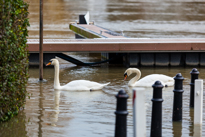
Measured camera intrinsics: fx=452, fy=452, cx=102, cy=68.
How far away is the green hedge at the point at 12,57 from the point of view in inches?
287

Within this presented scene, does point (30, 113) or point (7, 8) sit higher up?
point (7, 8)

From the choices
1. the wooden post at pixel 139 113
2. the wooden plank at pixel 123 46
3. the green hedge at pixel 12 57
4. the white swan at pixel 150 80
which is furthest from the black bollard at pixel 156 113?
the wooden plank at pixel 123 46

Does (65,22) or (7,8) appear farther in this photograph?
(65,22)

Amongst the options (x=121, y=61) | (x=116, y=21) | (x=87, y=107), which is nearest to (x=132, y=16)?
(x=116, y=21)

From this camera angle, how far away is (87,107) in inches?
360

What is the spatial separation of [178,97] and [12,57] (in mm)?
2878

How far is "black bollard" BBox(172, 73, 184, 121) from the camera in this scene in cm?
750

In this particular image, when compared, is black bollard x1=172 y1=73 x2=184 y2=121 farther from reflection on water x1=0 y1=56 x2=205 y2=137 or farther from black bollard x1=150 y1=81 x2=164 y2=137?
black bollard x1=150 y1=81 x2=164 y2=137

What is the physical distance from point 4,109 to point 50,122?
0.87 metres

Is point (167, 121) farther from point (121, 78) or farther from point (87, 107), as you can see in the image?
point (121, 78)

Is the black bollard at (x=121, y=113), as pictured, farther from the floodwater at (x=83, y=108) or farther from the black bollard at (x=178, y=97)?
the black bollard at (x=178, y=97)

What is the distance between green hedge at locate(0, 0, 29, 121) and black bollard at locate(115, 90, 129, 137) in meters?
2.48

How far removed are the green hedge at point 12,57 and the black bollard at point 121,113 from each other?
8.13ft

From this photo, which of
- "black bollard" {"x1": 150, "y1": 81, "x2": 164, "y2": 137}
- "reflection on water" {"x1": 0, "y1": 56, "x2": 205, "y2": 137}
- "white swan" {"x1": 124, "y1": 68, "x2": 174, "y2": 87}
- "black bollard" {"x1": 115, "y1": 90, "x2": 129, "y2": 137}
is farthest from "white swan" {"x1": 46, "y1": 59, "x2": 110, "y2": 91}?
"black bollard" {"x1": 115, "y1": 90, "x2": 129, "y2": 137}
